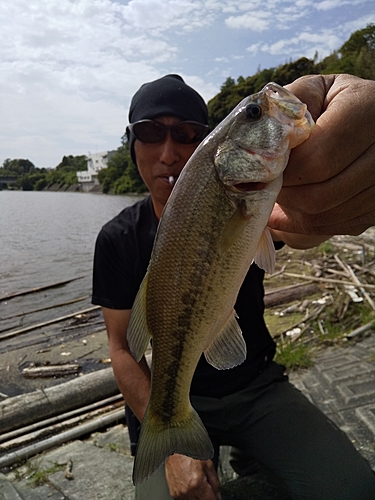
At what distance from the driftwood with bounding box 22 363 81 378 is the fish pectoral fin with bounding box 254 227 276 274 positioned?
567cm

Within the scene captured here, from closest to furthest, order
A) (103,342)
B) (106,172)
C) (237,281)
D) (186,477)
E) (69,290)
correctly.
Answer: (237,281) < (186,477) < (103,342) < (69,290) < (106,172)

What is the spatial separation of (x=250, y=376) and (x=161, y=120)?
2338 mm

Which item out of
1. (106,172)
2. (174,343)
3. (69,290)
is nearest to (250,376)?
(174,343)

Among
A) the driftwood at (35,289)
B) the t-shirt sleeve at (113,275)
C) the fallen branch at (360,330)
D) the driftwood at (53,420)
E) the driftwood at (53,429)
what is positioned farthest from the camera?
the driftwood at (35,289)

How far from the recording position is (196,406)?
3.20m

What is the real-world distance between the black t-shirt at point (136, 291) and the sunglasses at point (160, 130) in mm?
746

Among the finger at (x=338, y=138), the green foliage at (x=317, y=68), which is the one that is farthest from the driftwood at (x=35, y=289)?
the green foliage at (x=317, y=68)

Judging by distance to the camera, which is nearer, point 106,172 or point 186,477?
point 186,477

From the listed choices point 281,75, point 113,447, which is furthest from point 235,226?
point 281,75

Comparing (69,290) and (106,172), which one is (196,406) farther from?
(106,172)

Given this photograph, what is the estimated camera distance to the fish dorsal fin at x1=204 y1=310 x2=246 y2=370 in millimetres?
1762

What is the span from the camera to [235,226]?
65.0 inches

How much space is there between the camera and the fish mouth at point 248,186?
161 cm

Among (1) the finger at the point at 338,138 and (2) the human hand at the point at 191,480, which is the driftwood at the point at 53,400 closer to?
(2) the human hand at the point at 191,480
